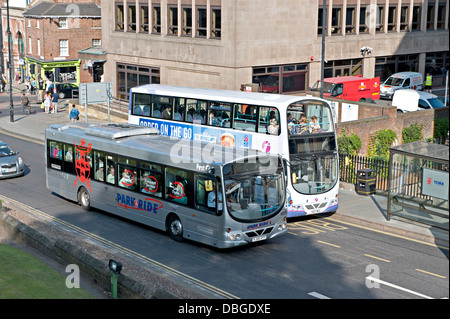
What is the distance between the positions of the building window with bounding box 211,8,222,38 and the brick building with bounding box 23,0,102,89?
26.1m

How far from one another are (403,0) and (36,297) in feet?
155

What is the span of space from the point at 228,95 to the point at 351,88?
21.9 metres

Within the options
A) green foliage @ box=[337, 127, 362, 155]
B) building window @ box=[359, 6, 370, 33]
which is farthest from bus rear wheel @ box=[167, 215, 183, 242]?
building window @ box=[359, 6, 370, 33]

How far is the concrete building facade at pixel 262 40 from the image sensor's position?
42.5 meters

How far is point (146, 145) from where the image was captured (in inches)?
834

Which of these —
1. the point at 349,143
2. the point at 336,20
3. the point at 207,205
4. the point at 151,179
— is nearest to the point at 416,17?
the point at 336,20

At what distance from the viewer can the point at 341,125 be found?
3198 centimetres

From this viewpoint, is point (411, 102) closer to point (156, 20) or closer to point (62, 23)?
point (156, 20)

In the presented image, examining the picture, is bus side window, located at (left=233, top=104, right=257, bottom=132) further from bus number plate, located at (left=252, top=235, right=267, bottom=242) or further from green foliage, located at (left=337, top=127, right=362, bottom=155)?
green foliage, located at (left=337, top=127, right=362, bottom=155)

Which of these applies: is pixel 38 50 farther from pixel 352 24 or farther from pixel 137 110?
pixel 137 110

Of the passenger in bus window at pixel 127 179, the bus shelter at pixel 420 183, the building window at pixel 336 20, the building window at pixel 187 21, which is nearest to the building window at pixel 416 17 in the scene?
the building window at pixel 336 20

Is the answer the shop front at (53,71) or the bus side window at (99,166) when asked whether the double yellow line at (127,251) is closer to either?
the bus side window at (99,166)

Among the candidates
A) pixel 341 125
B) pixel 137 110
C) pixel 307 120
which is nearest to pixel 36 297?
pixel 307 120

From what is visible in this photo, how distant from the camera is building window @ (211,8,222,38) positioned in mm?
42594
